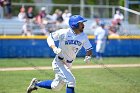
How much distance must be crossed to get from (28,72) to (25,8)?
12.1 meters

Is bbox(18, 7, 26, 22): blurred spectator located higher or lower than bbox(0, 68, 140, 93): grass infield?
higher

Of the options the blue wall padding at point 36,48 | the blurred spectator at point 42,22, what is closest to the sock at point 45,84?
the blue wall padding at point 36,48

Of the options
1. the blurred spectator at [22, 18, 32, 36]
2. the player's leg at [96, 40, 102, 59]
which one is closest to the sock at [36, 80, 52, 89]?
the player's leg at [96, 40, 102, 59]

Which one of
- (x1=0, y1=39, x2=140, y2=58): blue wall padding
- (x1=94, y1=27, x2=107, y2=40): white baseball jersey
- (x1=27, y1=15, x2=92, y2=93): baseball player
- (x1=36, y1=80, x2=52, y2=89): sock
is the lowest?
(x1=0, y1=39, x2=140, y2=58): blue wall padding

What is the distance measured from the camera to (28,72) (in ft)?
50.1

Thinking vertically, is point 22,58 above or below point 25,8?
below

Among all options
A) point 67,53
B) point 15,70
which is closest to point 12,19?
point 15,70

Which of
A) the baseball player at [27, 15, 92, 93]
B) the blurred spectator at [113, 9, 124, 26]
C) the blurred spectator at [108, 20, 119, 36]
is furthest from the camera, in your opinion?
the blurred spectator at [113, 9, 124, 26]

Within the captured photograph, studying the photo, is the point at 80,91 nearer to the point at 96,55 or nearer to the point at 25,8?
the point at 96,55

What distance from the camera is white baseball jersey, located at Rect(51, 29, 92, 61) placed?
8945 mm

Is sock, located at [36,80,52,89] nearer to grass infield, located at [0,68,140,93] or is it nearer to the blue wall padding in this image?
grass infield, located at [0,68,140,93]

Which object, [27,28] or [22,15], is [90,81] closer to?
[27,28]

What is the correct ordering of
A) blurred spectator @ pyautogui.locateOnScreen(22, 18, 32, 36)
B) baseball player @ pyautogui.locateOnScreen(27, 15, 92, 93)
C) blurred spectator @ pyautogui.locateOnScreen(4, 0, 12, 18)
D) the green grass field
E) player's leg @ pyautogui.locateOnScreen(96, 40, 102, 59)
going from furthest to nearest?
1. blurred spectator @ pyautogui.locateOnScreen(4, 0, 12, 18)
2. blurred spectator @ pyautogui.locateOnScreen(22, 18, 32, 36)
3. player's leg @ pyautogui.locateOnScreen(96, 40, 102, 59)
4. the green grass field
5. baseball player @ pyautogui.locateOnScreen(27, 15, 92, 93)

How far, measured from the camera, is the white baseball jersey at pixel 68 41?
29.3 ft
